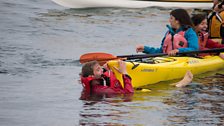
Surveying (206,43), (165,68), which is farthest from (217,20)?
(165,68)

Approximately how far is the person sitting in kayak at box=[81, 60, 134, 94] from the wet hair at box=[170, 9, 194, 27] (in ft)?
5.30

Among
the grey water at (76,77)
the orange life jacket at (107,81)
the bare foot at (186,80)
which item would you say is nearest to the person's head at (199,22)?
the grey water at (76,77)

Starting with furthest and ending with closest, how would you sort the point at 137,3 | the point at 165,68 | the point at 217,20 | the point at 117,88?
the point at 137,3 → the point at 217,20 → the point at 165,68 → the point at 117,88

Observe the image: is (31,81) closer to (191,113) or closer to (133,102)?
(133,102)

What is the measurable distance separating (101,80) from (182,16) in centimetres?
202

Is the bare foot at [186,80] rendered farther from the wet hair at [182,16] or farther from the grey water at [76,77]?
the wet hair at [182,16]

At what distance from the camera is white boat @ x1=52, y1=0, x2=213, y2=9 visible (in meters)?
19.1

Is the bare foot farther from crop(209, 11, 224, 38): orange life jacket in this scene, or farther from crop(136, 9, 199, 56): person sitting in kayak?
crop(209, 11, 224, 38): orange life jacket

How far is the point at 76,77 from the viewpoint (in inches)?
447

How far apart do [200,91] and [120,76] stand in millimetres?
1330

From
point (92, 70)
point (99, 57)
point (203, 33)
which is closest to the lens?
point (92, 70)

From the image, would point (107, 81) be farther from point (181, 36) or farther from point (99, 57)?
point (181, 36)

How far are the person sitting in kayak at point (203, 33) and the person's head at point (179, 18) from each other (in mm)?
446

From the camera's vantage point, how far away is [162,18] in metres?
18.6
